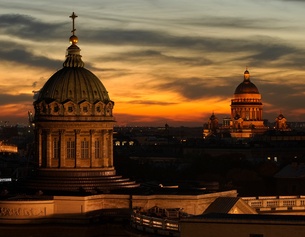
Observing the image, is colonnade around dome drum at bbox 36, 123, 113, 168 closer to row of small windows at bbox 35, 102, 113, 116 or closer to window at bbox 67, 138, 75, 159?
window at bbox 67, 138, 75, 159

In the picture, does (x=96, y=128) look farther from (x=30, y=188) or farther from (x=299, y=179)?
(x=299, y=179)

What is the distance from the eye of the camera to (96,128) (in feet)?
268

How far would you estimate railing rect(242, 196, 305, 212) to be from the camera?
81.9m

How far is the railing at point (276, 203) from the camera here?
269ft

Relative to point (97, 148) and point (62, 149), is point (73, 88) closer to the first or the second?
point (62, 149)

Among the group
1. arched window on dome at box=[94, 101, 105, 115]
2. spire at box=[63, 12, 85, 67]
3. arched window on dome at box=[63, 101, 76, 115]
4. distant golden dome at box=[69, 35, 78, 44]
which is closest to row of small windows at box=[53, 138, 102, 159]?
arched window on dome at box=[63, 101, 76, 115]

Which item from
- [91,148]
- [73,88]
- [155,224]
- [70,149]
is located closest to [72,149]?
[70,149]

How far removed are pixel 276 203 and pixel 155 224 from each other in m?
20.7

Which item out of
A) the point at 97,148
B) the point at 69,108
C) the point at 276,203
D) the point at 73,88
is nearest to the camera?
the point at 69,108

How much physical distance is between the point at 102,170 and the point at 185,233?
77.9ft

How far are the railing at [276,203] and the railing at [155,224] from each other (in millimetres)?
14907

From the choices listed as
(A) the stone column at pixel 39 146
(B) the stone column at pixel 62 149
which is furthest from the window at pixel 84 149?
(A) the stone column at pixel 39 146

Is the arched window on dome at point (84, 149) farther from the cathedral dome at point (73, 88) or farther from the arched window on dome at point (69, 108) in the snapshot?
the cathedral dome at point (73, 88)

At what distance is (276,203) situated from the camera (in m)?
83.4
